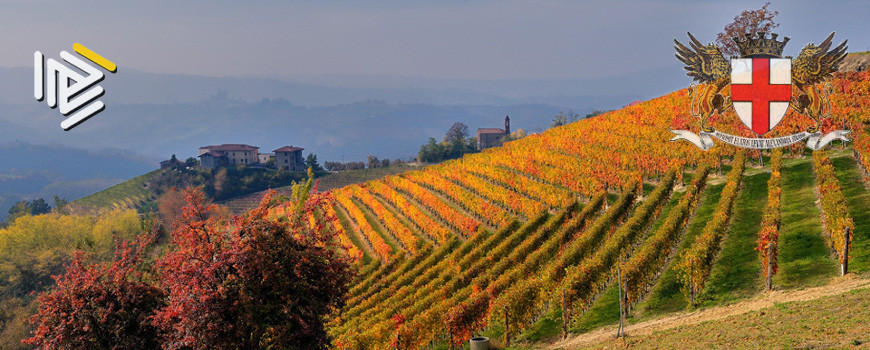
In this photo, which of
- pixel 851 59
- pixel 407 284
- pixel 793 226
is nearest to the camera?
pixel 793 226

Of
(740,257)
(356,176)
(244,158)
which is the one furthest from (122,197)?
(740,257)

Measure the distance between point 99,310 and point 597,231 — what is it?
96.2ft

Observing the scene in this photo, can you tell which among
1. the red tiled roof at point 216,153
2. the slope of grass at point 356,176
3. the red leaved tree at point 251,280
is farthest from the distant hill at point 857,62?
the red tiled roof at point 216,153

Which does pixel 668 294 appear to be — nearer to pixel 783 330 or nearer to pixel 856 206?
pixel 783 330

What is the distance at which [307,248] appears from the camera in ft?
49.4

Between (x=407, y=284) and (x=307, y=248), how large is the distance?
26.9 meters

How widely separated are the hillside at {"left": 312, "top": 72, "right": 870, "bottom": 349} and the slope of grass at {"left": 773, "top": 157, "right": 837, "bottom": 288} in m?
0.11

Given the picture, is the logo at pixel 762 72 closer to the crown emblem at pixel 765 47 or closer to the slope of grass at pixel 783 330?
the crown emblem at pixel 765 47

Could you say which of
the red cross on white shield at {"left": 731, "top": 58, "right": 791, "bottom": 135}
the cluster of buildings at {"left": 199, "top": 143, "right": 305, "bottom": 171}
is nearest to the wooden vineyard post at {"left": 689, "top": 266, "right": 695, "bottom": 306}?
the red cross on white shield at {"left": 731, "top": 58, "right": 791, "bottom": 135}

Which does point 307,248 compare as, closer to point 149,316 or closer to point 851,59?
point 149,316

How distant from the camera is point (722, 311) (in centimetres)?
2330

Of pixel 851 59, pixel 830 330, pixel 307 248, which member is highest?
pixel 851 59

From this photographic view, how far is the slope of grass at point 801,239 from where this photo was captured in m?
25.3

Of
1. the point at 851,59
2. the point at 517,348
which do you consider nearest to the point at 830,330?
the point at 517,348
